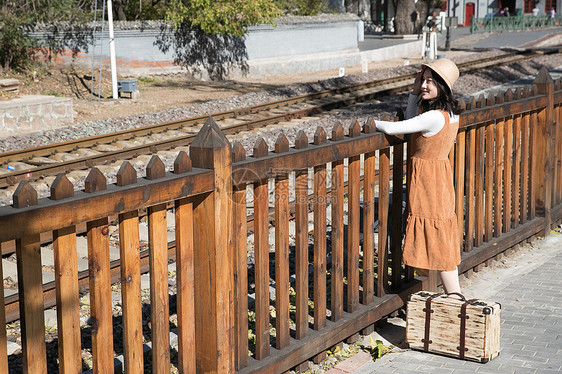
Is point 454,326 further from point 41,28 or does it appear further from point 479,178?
point 41,28

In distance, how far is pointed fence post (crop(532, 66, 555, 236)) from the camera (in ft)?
23.2

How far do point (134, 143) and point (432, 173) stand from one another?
28.6 ft

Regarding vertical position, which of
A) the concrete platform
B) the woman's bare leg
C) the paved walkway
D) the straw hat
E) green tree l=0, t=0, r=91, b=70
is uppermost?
green tree l=0, t=0, r=91, b=70

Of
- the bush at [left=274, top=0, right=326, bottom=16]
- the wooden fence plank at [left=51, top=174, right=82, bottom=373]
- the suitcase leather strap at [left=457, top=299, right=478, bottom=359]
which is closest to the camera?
the wooden fence plank at [left=51, top=174, right=82, bottom=373]

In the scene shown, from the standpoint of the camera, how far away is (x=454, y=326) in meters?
4.87

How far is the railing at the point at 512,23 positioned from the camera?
5050 cm

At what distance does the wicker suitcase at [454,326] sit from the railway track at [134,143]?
251 cm

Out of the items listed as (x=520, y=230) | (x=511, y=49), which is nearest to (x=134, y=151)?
(x=520, y=230)

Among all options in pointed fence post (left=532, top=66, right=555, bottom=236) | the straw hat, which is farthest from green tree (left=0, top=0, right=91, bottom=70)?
the straw hat

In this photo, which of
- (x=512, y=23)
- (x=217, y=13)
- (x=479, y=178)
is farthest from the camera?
(x=512, y=23)

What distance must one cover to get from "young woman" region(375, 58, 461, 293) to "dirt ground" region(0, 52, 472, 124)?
12.8 meters

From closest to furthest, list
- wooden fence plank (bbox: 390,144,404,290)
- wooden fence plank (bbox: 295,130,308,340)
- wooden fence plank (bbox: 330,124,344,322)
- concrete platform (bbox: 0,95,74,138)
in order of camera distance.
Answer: wooden fence plank (bbox: 295,130,308,340), wooden fence plank (bbox: 330,124,344,322), wooden fence plank (bbox: 390,144,404,290), concrete platform (bbox: 0,95,74,138)

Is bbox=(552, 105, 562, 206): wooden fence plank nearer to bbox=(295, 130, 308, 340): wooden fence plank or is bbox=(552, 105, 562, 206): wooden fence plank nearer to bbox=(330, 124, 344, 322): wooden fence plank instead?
bbox=(330, 124, 344, 322): wooden fence plank

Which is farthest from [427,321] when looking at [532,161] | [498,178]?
[532,161]
